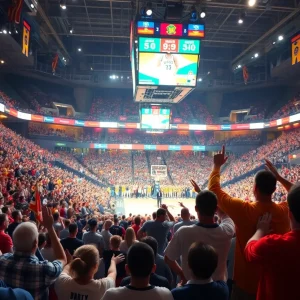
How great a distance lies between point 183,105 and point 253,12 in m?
20.3

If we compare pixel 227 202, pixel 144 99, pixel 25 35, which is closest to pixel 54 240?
pixel 227 202

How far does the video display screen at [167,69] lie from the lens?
14359mm

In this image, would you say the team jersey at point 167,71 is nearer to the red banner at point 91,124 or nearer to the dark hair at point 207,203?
the dark hair at point 207,203

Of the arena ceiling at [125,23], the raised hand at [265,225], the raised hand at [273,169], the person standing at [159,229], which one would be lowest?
the person standing at [159,229]

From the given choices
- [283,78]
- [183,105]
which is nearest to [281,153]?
[283,78]

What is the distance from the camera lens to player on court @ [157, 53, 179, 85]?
14430 millimetres

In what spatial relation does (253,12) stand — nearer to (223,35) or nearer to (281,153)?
(223,35)

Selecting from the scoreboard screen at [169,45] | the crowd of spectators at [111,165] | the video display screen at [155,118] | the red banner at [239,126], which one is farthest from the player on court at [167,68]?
the red banner at [239,126]

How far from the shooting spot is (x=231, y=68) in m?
40.3

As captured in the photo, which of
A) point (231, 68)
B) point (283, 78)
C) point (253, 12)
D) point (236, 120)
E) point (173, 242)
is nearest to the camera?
point (173, 242)

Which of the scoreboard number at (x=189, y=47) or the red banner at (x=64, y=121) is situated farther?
the red banner at (x=64, y=121)

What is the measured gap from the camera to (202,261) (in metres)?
2.12

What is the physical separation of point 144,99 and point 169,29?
18.1 feet

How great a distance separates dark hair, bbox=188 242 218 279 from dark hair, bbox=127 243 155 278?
0.29 meters
